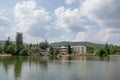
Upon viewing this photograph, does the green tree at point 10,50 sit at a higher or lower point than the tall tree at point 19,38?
lower

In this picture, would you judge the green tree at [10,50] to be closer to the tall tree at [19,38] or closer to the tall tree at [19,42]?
the tall tree at [19,42]

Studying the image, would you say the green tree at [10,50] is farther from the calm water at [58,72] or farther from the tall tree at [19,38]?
the calm water at [58,72]

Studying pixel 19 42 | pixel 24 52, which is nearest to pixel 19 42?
pixel 19 42

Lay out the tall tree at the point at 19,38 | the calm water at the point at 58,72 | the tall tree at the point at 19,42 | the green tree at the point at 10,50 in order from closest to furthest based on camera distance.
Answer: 1. the calm water at the point at 58,72
2. the green tree at the point at 10,50
3. the tall tree at the point at 19,42
4. the tall tree at the point at 19,38

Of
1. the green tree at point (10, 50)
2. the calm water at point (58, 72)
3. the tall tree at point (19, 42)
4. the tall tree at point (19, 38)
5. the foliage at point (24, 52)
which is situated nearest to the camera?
the calm water at point (58, 72)

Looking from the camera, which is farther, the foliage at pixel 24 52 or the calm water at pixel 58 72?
the foliage at pixel 24 52

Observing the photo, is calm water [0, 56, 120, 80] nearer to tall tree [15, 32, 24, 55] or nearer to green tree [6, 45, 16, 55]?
green tree [6, 45, 16, 55]

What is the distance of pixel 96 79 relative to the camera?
120 feet

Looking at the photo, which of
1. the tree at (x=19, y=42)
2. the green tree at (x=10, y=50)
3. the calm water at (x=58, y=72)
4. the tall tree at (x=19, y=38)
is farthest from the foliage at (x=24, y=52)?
the calm water at (x=58, y=72)

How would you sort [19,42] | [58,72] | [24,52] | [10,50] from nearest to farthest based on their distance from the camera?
[58,72], [10,50], [24,52], [19,42]

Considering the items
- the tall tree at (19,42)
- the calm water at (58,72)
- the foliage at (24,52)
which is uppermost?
the tall tree at (19,42)

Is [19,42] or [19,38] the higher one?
[19,38]

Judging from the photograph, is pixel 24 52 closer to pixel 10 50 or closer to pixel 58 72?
pixel 10 50

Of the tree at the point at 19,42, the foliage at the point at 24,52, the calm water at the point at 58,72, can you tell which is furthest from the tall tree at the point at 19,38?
the calm water at the point at 58,72
